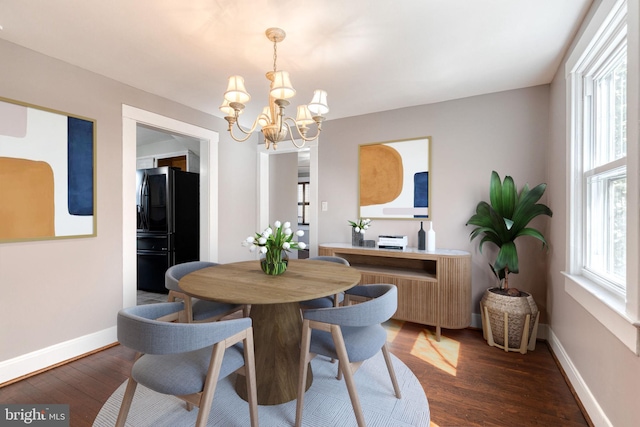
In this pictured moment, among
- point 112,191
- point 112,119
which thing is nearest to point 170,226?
point 112,191

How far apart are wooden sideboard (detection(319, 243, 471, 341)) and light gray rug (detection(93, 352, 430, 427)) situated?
0.84 metres

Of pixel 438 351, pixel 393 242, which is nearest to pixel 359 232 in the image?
pixel 393 242

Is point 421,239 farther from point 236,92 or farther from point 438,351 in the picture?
point 236,92

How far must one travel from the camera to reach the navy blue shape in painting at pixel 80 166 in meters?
2.34

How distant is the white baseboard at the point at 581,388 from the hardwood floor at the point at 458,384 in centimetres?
6

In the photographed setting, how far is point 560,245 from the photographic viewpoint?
2.25 meters

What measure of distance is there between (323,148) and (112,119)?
2.27 m

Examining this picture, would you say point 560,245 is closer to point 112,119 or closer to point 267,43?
point 267,43

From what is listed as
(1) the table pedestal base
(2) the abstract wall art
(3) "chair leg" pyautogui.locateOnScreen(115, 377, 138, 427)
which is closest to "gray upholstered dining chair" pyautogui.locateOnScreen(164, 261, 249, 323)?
(1) the table pedestal base

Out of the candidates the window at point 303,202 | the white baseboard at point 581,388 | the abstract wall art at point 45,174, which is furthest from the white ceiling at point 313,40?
the window at point 303,202

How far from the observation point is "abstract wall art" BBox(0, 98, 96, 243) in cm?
203

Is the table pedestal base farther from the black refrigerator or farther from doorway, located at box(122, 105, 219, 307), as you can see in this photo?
the black refrigerator

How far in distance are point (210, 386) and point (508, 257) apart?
248cm

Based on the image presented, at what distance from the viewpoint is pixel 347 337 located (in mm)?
1597
